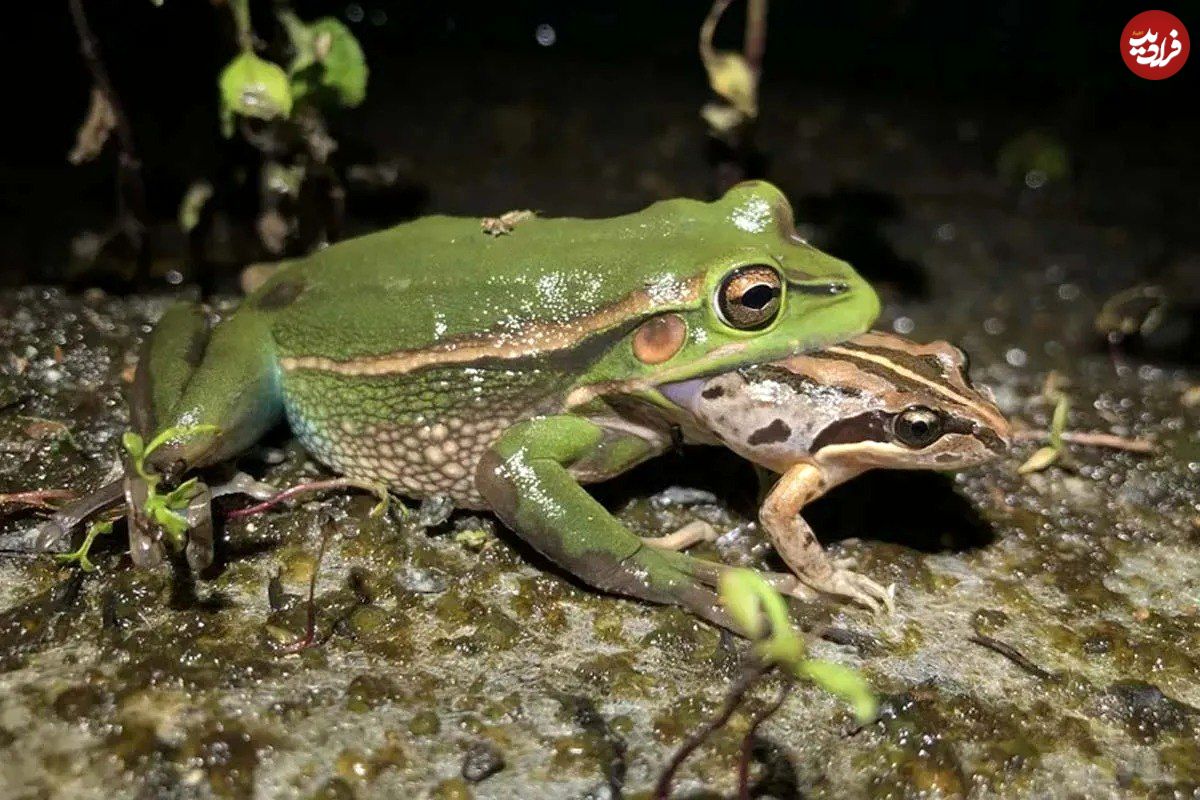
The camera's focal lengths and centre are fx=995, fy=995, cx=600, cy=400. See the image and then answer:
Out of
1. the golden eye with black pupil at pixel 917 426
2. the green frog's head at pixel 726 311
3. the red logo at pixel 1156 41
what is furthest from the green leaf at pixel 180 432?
the red logo at pixel 1156 41

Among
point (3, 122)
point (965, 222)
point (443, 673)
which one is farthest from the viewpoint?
point (965, 222)

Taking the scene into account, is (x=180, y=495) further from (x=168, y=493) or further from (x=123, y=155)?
(x=123, y=155)

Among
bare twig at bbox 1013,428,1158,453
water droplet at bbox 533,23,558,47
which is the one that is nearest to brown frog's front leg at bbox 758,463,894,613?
bare twig at bbox 1013,428,1158,453

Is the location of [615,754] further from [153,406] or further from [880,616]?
[153,406]

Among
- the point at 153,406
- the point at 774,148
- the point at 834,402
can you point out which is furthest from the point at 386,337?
the point at 774,148

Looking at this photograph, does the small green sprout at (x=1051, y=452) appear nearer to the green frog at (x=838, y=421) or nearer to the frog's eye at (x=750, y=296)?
the green frog at (x=838, y=421)


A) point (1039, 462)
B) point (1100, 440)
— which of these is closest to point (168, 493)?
point (1039, 462)

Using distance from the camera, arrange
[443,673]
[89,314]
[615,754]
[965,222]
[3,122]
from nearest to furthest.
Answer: [615,754]
[443,673]
[89,314]
[3,122]
[965,222]

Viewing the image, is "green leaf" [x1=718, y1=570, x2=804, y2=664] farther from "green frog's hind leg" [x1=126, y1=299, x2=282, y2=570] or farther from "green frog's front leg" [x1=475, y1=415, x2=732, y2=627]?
"green frog's hind leg" [x1=126, y1=299, x2=282, y2=570]
